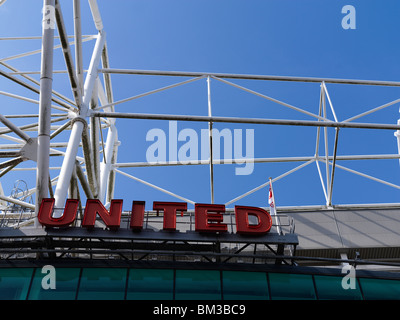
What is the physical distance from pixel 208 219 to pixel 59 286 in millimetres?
8100

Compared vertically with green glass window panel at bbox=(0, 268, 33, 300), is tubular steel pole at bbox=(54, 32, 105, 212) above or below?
above

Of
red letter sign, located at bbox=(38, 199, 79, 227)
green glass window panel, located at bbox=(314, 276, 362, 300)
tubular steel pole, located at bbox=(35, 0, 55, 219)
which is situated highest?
tubular steel pole, located at bbox=(35, 0, 55, 219)

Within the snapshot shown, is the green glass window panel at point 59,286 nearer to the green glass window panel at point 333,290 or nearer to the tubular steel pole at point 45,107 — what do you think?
the tubular steel pole at point 45,107

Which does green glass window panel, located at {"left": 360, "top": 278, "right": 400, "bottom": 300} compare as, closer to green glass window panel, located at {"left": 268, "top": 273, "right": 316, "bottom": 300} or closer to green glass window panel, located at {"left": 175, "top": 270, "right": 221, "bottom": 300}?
green glass window panel, located at {"left": 268, "top": 273, "right": 316, "bottom": 300}

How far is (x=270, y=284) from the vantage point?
24.2m

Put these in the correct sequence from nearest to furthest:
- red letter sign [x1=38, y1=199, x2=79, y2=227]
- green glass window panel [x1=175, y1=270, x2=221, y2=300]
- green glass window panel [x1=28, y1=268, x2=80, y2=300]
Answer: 1. green glass window panel [x1=28, y1=268, x2=80, y2=300]
2. green glass window panel [x1=175, y1=270, x2=221, y2=300]
3. red letter sign [x1=38, y1=199, x2=79, y2=227]

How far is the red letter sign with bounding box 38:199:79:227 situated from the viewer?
25.3m

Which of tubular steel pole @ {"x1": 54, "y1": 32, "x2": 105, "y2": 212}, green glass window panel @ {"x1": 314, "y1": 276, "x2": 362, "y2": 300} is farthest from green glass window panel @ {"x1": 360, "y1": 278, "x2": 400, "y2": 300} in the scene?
tubular steel pole @ {"x1": 54, "y1": 32, "x2": 105, "y2": 212}

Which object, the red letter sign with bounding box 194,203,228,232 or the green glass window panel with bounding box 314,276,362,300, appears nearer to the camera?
the green glass window panel with bounding box 314,276,362,300

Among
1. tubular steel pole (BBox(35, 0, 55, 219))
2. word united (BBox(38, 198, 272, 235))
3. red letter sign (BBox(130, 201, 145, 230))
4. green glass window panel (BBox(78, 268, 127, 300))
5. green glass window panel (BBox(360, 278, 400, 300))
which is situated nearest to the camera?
green glass window panel (BBox(78, 268, 127, 300))

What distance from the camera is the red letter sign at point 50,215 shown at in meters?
25.3

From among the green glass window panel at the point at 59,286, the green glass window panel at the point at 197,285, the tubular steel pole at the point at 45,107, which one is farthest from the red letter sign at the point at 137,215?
the tubular steel pole at the point at 45,107

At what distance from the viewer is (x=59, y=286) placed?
922 inches
